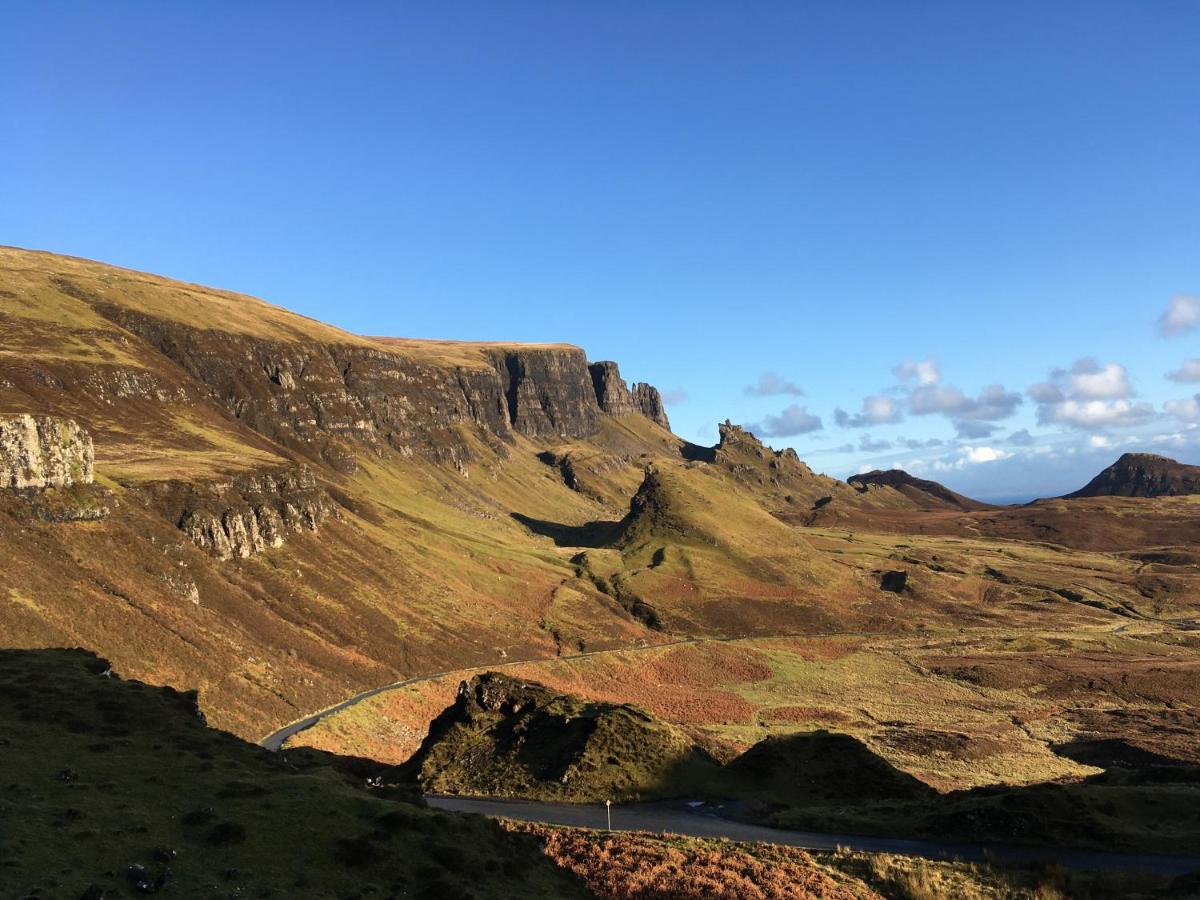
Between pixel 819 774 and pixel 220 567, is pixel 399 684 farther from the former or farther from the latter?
pixel 819 774

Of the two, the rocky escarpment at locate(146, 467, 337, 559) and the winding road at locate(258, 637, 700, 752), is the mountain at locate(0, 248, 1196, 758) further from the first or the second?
the winding road at locate(258, 637, 700, 752)

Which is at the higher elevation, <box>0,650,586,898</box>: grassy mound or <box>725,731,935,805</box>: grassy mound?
<box>0,650,586,898</box>: grassy mound

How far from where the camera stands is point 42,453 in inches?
3954

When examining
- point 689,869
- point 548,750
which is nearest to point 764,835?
point 689,869

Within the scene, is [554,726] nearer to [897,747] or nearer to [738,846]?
[738,846]

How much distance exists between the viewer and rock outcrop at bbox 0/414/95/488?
97062 mm

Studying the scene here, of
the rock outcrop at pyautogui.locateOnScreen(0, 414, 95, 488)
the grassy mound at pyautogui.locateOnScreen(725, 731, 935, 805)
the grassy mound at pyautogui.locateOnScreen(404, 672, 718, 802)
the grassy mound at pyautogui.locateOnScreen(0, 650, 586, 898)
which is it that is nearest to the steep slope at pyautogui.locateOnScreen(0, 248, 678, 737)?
the rock outcrop at pyautogui.locateOnScreen(0, 414, 95, 488)

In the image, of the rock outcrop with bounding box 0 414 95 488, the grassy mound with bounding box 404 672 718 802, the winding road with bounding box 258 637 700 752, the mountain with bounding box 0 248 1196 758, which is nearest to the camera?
the grassy mound with bounding box 404 672 718 802

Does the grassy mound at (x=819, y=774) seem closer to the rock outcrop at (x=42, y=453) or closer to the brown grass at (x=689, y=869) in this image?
the brown grass at (x=689, y=869)

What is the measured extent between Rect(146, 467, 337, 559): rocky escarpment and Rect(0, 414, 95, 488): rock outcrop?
18.1m

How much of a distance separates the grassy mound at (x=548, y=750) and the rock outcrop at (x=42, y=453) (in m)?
68.5

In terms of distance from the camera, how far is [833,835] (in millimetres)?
44406

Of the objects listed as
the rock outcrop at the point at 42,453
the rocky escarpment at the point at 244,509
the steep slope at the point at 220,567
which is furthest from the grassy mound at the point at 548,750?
the rocky escarpment at the point at 244,509

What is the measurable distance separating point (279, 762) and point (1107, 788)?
50.2 m
